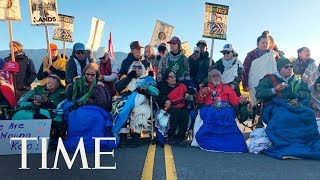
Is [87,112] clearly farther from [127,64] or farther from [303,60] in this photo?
[303,60]

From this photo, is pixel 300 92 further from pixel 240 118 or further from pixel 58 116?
pixel 58 116

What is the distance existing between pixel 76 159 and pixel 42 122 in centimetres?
105

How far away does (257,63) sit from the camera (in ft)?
26.4

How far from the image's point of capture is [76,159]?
5.43 m

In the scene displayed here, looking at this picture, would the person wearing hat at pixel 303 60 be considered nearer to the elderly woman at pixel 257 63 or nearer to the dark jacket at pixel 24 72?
the elderly woman at pixel 257 63

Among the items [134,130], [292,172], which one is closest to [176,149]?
[134,130]

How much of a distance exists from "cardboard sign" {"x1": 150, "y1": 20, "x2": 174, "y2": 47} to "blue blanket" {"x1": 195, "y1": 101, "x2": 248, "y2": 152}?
5.78 m

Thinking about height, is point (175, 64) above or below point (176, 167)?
above

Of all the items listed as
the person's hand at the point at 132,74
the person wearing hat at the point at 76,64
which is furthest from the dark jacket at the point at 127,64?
the person wearing hat at the point at 76,64

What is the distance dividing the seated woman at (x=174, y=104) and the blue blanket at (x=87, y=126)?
1028 mm

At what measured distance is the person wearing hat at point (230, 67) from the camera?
791cm

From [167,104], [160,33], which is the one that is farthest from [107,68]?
[160,33]

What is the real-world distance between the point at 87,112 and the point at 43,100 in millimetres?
875

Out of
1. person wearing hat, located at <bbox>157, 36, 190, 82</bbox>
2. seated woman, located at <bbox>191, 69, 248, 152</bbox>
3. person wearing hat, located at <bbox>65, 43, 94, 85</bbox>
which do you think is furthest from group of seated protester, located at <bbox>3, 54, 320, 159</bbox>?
person wearing hat, located at <bbox>65, 43, 94, 85</bbox>
